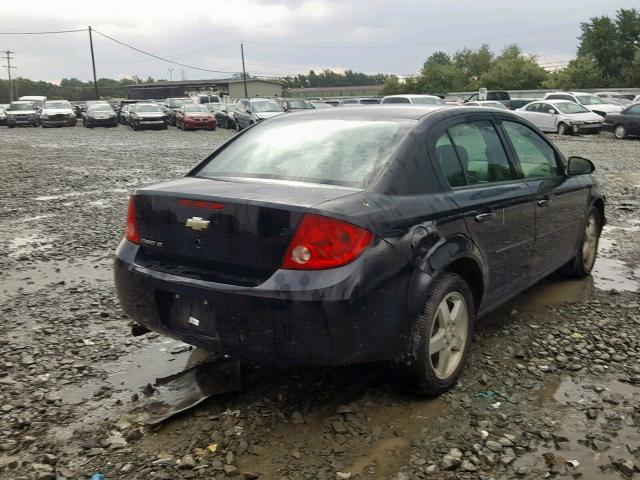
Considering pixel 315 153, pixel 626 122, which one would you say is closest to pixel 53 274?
pixel 315 153

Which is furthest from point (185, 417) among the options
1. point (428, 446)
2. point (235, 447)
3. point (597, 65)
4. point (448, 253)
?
point (597, 65)

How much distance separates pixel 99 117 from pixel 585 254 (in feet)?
115

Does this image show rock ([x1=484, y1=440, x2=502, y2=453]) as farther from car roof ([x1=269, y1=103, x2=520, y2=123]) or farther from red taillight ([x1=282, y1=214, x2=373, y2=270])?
car roof ([x1=269, y1=103, x2=520, y2=123])

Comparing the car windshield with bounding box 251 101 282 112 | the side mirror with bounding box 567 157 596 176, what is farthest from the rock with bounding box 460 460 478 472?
the car windshield with bounding box 251 101 282 112

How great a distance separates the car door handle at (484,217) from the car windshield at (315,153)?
0.70 m

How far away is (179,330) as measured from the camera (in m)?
3.31

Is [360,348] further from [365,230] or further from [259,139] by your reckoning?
[259,139]

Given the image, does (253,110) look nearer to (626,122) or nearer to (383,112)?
(626,122)

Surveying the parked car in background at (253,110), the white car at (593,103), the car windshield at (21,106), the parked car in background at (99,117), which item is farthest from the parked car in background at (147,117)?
the white car at (593,103)

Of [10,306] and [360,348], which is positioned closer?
[360,348]

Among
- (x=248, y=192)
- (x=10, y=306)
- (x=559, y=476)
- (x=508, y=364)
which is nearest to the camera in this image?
(x=559, y=476)

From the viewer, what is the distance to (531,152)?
470cm

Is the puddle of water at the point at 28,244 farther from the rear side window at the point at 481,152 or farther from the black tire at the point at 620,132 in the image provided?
the black tire at the point at 620,132

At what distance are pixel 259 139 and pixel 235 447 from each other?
2018 mm
